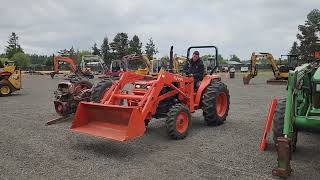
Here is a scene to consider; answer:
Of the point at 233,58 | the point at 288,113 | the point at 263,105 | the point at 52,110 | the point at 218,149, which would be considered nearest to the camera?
the point at 288,113

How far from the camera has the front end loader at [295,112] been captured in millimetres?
5098

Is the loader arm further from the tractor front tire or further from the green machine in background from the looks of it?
the tractor front tire

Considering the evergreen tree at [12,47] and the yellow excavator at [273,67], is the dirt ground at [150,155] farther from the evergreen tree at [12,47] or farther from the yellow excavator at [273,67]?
the evergreen tree at [12,47]

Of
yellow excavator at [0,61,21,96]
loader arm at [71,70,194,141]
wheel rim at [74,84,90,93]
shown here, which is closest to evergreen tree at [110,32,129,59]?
yellow excavator at [0,61,21,96]

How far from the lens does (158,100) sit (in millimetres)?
7910

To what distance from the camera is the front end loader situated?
16.7ft

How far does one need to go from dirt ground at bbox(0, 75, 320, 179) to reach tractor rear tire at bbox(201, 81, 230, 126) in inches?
9.3

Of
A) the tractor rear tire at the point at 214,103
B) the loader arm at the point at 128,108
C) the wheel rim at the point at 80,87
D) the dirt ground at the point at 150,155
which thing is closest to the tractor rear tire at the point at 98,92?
the wheel rim at the point at 80,87

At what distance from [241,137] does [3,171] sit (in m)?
4.53

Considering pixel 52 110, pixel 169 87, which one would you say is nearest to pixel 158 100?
pixel 169 87

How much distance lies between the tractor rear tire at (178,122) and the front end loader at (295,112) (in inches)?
73.7

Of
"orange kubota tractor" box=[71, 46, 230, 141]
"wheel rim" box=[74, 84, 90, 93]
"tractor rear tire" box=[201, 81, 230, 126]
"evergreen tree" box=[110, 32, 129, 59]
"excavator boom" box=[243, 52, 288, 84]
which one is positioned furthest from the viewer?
"evergreen tree" box=[110, 32, 129, 59]

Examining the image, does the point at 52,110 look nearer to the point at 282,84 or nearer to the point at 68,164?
the point at 68,164

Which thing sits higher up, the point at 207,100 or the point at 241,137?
the point at 207,100
